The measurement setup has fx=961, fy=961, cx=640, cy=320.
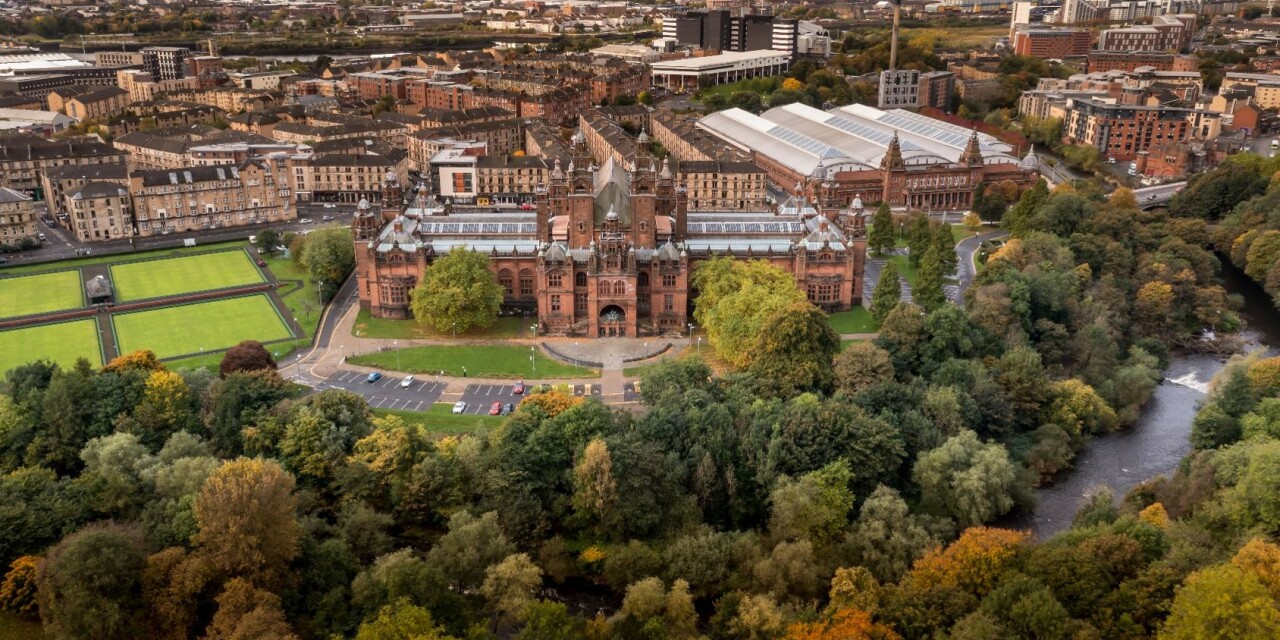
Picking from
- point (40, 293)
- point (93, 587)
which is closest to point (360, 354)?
point (40, 293)

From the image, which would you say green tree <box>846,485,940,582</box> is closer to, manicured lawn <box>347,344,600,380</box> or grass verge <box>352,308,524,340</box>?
manicured lawn <box>347,344,600,380</box>

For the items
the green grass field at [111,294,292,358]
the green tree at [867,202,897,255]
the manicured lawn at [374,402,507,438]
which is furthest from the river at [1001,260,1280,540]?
the green grass field at [111,294,292,358]

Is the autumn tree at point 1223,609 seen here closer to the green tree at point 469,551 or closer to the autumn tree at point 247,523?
the green tree at point 469,551

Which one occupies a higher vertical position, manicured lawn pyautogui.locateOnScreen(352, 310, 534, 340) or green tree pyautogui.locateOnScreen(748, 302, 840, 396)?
green tree pyautogui.locateOnScreen(748, 302, 840, 396)

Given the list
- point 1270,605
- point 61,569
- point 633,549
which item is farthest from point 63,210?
point 1270,605

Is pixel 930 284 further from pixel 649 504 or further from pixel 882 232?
pixel 649 504
